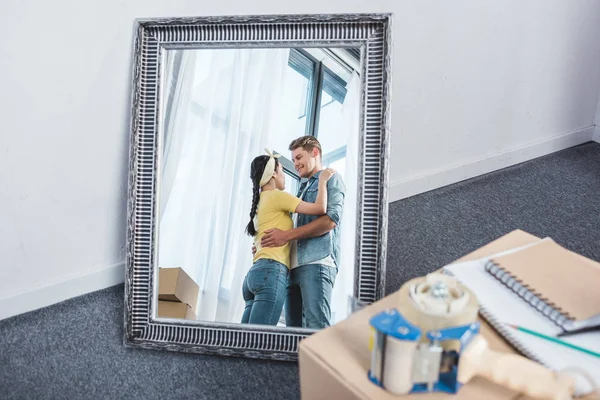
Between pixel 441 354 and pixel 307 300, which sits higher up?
pixel 441 354

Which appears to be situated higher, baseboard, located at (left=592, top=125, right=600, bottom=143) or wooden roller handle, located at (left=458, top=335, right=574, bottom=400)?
wooden roller handle, located at (left=458, top=335, right=574, bottom=400)

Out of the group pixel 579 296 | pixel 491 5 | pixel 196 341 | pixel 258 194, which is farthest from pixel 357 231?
pixel 491 5

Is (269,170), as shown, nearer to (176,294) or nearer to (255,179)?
(255,179)

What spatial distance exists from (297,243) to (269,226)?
0.26 feet

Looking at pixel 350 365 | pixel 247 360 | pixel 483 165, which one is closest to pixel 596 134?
pixel 483 165

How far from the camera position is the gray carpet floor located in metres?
1.50

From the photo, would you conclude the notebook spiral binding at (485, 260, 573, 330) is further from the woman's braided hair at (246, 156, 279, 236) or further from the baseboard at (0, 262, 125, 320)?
the baseboard at (0, 262, 125, 320)

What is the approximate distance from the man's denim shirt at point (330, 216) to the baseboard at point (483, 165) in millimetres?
685

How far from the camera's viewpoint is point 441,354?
91 cm

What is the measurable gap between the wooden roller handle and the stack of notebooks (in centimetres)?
4

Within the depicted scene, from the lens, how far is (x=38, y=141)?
159 cm

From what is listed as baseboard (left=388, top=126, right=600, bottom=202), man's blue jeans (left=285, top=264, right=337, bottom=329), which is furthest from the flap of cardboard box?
baseboard (left=388, top=126, right=600, bottom=202)

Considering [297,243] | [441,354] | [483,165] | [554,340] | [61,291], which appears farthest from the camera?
[483,165]

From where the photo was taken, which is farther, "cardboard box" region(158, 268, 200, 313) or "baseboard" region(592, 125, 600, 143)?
"baseboard" region(592, 125, 600, 143)
